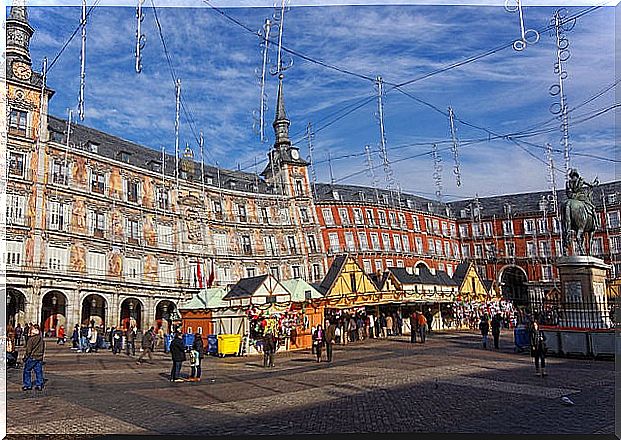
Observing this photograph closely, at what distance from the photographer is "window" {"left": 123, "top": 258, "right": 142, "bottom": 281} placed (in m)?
20.3

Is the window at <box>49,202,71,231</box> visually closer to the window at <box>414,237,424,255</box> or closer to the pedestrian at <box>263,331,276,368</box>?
the pedestrian at <box>263,331,276,368</box>

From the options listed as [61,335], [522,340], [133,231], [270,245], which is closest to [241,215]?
[270,245]

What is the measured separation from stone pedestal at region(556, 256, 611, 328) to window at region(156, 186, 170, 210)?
12345mm

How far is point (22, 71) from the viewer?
15906mm

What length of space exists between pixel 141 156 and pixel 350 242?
1020 centimetres

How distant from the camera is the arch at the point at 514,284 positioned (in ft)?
164

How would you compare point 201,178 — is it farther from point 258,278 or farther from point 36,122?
point 36,122

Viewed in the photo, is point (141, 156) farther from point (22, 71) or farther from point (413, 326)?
point (413, 326)

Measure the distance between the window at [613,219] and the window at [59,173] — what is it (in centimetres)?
3625

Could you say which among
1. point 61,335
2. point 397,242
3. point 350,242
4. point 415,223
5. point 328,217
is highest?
point 415,223

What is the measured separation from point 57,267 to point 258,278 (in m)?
7.62

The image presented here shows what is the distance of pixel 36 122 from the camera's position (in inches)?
709

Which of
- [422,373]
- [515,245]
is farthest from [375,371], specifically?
[515,245]

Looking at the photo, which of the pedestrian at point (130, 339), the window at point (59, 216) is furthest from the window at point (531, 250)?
the window at point (59, 216)
